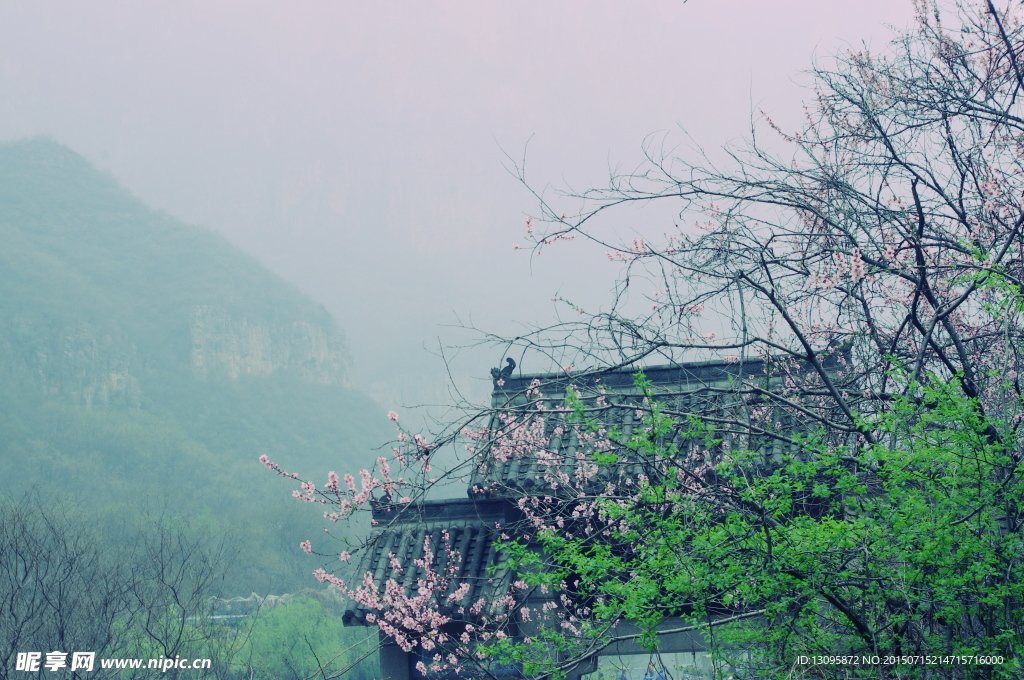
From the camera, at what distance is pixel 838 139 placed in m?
5.16

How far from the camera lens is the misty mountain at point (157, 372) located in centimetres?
4797

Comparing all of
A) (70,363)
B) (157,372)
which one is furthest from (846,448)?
(157,372)

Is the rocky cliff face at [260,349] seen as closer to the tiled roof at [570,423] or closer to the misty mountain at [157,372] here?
the misty mountain at [157,372]

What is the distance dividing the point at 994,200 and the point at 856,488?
2.18 metres

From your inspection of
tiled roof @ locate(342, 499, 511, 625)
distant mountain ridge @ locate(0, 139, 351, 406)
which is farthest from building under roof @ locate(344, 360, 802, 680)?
distant mountain ridge @ locate(0, 139, 351, 406)

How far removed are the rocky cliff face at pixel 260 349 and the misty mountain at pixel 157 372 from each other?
0.55 feet

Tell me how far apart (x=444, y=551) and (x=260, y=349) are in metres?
83.8

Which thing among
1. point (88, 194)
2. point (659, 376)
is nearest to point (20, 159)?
point (88, 194)

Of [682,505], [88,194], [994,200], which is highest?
[88,194]

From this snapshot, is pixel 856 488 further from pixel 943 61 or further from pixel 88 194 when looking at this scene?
pixel 88 194

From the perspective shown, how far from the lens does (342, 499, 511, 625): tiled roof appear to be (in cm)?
678

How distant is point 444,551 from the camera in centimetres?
720

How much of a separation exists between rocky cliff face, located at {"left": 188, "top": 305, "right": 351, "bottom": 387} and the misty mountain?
17 cm

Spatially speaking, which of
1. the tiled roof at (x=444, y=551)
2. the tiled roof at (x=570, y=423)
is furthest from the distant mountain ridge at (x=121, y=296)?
the tiled roof at (x=570, y=423)
